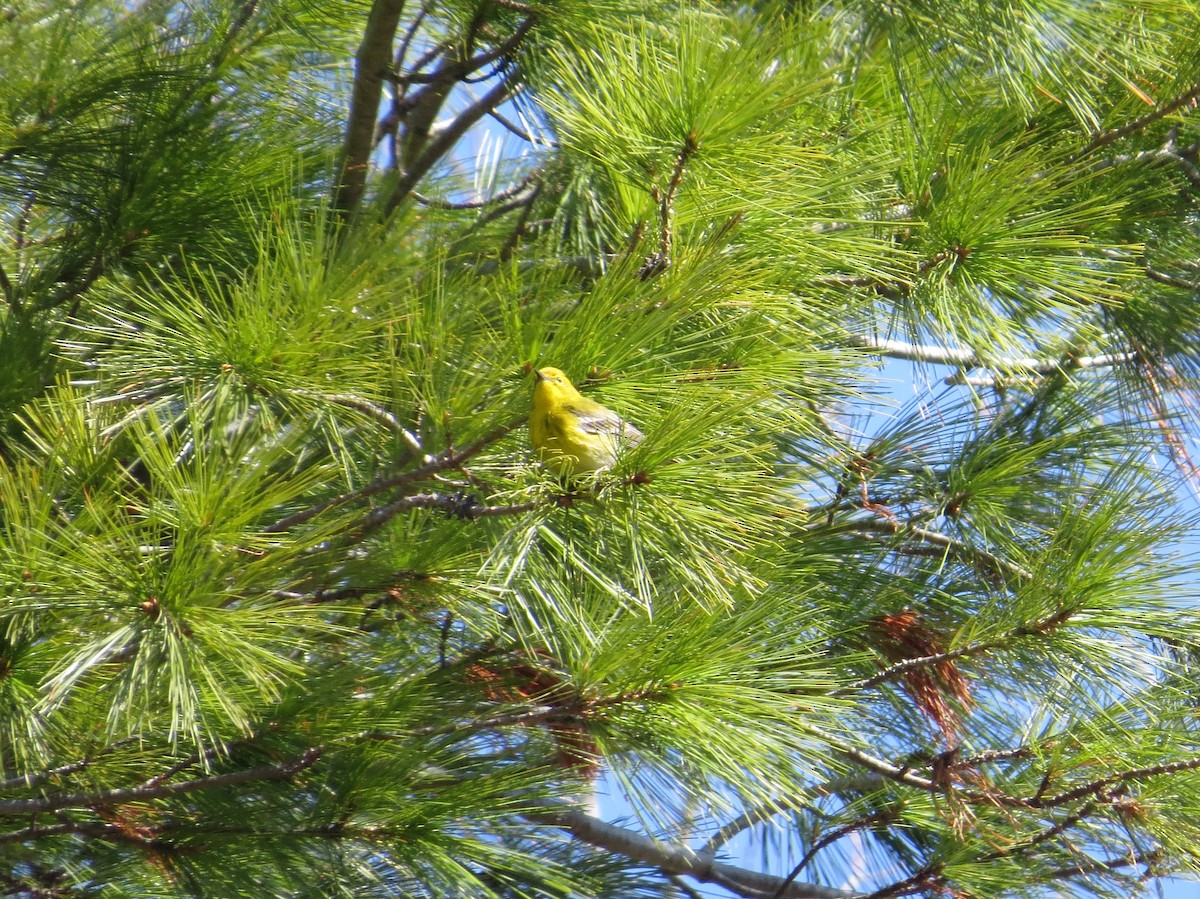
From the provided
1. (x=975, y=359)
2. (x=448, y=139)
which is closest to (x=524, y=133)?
(x=448, y=139)

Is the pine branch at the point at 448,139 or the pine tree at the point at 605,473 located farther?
the pine branch at the point at 448,139

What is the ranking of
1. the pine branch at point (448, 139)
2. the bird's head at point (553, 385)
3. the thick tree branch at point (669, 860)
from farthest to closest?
the thick tree branch at point (669, 860), the pine branch at point (448, 139), the bird's head at point (553, 385)

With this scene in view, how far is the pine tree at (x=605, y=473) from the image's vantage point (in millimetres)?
1260

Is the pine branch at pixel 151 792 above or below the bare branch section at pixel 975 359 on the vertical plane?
below

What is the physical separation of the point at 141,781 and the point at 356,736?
12.0 inches

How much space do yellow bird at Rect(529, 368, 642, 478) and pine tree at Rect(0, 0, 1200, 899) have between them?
0.06 feet

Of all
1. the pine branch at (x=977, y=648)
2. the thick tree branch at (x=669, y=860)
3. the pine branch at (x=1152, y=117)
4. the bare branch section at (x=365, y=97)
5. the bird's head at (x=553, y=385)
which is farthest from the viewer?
the thick tree branch at (x=669, y=860)

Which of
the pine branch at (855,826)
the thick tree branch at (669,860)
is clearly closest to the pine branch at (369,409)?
the pine branch at (855,826)

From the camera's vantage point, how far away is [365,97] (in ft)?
6.60

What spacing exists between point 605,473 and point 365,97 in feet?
3.54

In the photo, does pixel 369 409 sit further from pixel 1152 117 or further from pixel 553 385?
pixel 1152 117

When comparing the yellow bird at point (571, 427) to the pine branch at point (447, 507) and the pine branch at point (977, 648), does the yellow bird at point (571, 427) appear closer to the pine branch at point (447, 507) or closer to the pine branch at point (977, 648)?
the pine branch at point (447, 507)

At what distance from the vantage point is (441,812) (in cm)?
149

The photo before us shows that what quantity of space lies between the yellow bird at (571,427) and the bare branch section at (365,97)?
2.21 ft
